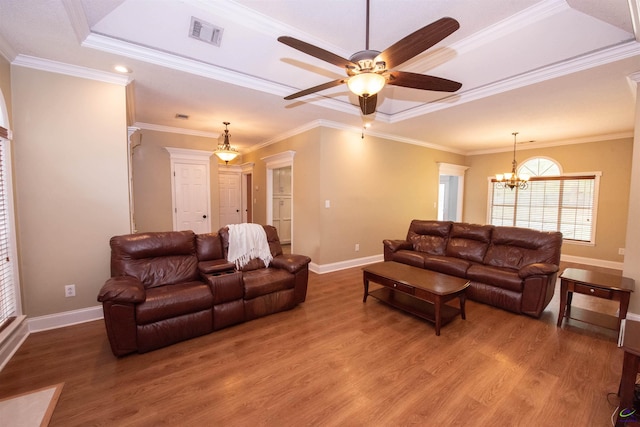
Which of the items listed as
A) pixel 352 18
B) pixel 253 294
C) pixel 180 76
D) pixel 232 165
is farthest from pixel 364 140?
pixel 232 165

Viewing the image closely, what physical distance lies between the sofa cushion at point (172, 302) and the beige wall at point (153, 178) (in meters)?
2.96

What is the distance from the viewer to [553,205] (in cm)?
612

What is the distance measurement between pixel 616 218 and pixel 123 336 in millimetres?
8308

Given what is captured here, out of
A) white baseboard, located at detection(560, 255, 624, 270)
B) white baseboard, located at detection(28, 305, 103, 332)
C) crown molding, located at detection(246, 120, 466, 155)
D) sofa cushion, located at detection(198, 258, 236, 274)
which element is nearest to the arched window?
crown molding, located at detection(246, 120, 466, 155)

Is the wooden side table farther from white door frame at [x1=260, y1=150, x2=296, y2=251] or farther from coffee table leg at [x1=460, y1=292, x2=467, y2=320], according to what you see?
white door frame at [x1=260, y1=150, x2=296, y2=251]

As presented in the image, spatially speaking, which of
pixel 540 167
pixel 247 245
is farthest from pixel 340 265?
pixel 540 167

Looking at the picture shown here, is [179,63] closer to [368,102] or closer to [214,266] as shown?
[368,102]

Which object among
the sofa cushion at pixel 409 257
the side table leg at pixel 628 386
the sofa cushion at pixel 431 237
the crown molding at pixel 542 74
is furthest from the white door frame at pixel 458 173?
the side table leg at pixel 628 386

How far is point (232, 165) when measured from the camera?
25.2 ft

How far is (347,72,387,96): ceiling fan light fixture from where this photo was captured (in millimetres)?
1808

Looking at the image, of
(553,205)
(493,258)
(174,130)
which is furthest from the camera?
(553,205)

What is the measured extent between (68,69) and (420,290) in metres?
4.34

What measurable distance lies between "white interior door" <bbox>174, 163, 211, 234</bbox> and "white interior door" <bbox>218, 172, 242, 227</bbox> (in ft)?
6.19

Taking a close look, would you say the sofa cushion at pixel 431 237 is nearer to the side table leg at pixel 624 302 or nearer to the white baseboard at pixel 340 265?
the white baseboard at pixel 340 265
